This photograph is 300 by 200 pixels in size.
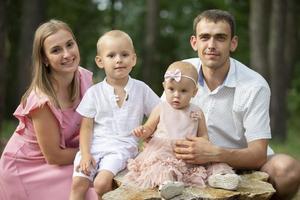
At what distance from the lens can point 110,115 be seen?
3.77 meters

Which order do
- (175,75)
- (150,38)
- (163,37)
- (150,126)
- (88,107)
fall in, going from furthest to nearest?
(163,37)
(150,38)
(88,107)
(150,126)
(175,75)

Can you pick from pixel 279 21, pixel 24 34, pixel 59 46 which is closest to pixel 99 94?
pixel 59 46

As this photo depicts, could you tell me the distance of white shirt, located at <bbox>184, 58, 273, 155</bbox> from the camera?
12.9 ft

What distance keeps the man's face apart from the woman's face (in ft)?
2.87

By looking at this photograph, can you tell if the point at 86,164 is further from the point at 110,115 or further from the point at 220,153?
the point at 220,153

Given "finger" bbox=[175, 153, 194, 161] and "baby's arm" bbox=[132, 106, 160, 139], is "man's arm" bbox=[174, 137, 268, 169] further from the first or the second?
"baby's arm" bbox=[132, 106, 160, 139]

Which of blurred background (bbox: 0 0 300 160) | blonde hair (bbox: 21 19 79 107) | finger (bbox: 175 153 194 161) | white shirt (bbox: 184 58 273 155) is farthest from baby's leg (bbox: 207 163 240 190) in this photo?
blurred background (bbox: 0 0 300 160)

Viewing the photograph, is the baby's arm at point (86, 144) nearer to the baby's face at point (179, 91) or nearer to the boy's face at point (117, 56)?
the boy's face at point (117, 56)

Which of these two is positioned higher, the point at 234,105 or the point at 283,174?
the point at 234,105

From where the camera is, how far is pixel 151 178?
11.3 feet

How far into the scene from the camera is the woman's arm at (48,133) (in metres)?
3.85

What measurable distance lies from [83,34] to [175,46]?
11.6 feet

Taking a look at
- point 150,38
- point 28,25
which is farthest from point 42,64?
point 150,38

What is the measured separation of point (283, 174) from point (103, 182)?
4.02 feet
